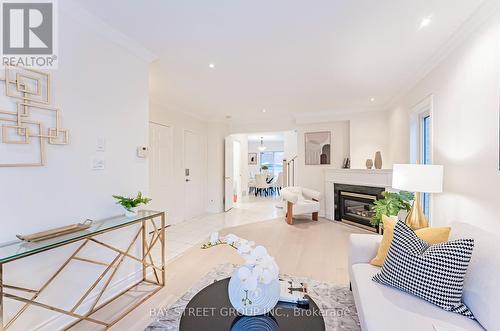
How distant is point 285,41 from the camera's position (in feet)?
7.19

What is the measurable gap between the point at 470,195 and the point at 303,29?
6.59 ft

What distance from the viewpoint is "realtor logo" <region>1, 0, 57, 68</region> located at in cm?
150

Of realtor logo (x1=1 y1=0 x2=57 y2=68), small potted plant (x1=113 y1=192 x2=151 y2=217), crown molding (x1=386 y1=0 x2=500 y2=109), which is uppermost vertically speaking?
crown molding (x1=386 y1=0 x2=500 y2=109)

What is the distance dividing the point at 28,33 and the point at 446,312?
3.21 m

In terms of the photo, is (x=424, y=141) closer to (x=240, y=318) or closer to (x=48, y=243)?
(x=240, y=318)

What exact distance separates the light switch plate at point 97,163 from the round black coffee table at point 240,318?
1.39 m

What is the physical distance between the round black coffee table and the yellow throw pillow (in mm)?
795

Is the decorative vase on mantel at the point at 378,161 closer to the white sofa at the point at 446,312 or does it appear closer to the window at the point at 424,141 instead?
the window at the point at 424,141

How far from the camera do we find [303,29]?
200 cm

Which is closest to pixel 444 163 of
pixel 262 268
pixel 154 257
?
pixel 262 268

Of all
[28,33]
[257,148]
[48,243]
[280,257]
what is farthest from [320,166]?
[257,148]

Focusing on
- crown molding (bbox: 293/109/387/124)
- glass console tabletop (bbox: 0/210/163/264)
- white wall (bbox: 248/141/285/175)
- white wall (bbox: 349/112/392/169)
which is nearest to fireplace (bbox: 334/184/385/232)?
white wall (bbox: 349/112/392/169)

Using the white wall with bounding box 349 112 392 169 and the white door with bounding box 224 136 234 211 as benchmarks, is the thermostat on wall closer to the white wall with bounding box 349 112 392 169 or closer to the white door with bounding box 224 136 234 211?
the white door with bounding box 224 136 234 211

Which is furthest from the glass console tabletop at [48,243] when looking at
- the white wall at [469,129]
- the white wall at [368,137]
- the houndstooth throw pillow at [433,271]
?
the white wall at [368,137]
